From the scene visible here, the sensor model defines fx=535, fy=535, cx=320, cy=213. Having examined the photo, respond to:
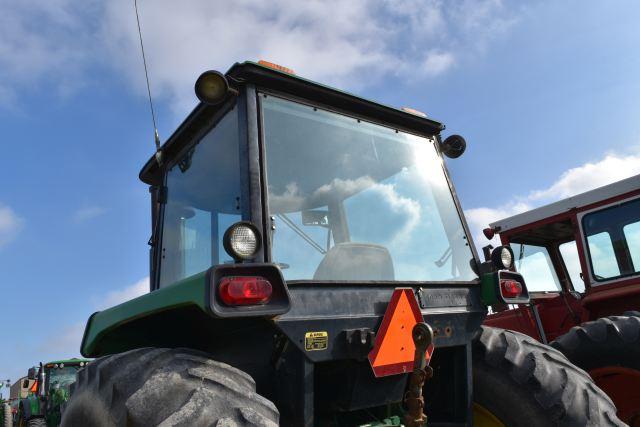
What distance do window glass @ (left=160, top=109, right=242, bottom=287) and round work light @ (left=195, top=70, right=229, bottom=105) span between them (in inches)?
7.7

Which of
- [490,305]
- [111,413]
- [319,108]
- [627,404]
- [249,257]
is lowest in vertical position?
[627,404]

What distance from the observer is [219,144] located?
2740mm

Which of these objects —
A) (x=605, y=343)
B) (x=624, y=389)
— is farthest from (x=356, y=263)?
(x=624, y=389)

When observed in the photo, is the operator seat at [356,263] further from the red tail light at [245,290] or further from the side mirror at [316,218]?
the red tail light at [245,290]

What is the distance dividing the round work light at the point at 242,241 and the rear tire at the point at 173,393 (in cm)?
42

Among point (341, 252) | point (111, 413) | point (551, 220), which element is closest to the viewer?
point (111, 413)

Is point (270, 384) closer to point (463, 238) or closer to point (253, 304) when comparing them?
point (253, 304)

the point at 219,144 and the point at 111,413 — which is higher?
the point at 219,144

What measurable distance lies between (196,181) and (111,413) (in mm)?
1394

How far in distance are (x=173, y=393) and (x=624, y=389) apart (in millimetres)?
3979

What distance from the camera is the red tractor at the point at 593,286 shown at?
418 cm

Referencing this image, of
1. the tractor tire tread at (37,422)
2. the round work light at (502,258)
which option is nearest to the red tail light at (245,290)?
the round work light at (502,258)

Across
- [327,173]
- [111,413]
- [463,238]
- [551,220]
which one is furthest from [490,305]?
[551,220]

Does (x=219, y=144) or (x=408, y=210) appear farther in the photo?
(x=408, y=210)
